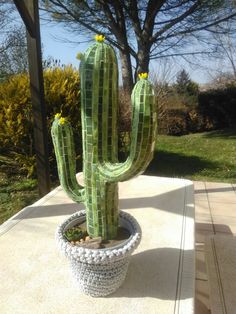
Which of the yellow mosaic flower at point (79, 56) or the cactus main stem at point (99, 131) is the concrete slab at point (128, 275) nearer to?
the cactus main stem at point (99, 131)

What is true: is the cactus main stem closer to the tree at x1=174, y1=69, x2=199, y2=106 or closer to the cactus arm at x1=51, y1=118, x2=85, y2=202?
the cactus arm at x1=51, y1=118, x2=85, y2=202

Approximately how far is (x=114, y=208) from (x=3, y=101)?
10.7ft

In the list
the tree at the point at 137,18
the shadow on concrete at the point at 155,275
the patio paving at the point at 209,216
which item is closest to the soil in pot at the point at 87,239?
the shadow on concrete at the point at 155,275

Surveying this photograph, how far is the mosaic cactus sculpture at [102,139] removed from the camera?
2.69 ft

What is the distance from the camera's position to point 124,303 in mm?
1031

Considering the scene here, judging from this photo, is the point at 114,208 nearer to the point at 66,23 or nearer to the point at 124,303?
the point at 124,303

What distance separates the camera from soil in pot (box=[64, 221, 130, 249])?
1000 mm

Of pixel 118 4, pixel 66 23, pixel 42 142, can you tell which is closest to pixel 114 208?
pixel 42 142

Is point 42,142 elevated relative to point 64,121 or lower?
lower

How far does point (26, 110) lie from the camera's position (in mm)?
3914

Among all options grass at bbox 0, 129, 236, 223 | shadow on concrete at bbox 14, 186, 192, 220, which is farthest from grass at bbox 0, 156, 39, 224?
shadow on concrete at bbox 14, 186, 192, 220

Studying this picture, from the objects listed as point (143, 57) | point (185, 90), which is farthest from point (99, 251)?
point (185, 90)

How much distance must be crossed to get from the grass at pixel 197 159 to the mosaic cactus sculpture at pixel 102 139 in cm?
357

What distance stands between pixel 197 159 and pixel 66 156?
15.7ft
